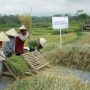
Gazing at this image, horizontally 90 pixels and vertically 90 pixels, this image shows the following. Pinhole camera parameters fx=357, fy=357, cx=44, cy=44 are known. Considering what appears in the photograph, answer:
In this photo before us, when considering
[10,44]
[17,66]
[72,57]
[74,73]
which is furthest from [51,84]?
[72,57]

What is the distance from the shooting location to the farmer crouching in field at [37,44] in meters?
12.3

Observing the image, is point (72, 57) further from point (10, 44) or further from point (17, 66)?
point (17, 66)

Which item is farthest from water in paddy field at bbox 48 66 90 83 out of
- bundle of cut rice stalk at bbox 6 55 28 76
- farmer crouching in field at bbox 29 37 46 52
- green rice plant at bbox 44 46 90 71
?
farmer crouching in field at bbox 29 37 46 52

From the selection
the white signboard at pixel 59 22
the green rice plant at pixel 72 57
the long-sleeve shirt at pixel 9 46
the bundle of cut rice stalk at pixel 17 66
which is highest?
the white signboard at pixel 59 22

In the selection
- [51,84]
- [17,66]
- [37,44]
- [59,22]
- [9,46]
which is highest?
[59,22]

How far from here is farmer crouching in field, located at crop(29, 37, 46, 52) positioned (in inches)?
484

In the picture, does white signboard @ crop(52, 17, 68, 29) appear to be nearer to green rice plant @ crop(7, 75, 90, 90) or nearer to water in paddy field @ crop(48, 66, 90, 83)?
water in paddy field @ crop(48, 66, 90, 83)

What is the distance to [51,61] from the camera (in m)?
12.4

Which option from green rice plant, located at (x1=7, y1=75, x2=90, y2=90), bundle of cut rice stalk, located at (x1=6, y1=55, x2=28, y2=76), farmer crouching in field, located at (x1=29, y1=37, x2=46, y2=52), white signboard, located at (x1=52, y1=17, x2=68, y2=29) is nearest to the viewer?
green rice plant, located at (x1=7, y1=75, x2=90, y2=90)

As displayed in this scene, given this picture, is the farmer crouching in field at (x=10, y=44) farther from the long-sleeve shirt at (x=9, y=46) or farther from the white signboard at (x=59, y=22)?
the white signboard at (x=59, y=22)

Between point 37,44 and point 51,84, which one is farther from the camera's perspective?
point 37,44

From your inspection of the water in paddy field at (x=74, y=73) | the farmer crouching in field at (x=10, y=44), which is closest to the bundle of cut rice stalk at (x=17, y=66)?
the water in paddy field at (x=74, y=73)

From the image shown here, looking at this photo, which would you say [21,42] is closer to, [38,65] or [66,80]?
[38,65]

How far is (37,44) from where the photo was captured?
41.5 feet
